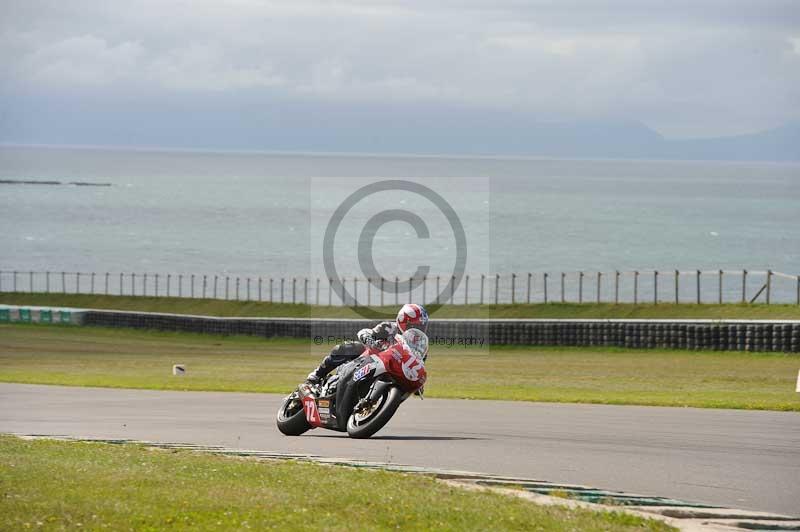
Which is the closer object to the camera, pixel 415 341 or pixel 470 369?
pixel 415 341

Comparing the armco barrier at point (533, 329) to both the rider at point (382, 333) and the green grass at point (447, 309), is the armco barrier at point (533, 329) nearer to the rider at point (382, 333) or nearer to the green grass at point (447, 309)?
the green grass at point (447, 309)

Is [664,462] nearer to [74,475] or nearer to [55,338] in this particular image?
[74,475]

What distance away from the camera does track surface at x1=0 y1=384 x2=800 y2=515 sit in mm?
12938

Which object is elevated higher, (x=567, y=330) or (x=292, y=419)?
(x=292, y=419)

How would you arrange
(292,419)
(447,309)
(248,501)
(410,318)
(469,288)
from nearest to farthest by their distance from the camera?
(248,501) < (410,318) < (292,419) < (447,309) < (469,288)

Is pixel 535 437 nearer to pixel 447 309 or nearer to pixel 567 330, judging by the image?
pixel 567 330

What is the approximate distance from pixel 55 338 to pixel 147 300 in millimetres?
16114

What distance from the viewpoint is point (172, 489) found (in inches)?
448

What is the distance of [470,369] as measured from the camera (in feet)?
128

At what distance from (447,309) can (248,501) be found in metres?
52.8

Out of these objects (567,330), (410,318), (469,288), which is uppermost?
(410,318)

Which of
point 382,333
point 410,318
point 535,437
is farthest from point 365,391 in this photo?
point 535,437

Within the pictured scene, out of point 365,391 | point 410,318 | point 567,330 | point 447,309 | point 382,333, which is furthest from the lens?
point 447,309

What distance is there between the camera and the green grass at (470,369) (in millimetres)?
26641
